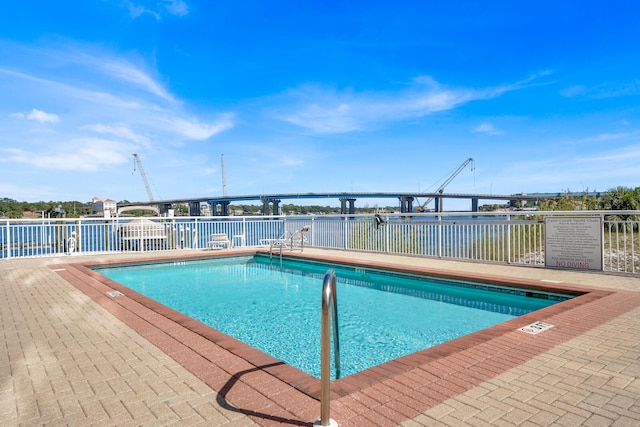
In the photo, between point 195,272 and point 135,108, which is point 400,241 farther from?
point 135,108

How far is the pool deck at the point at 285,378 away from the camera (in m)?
1.99

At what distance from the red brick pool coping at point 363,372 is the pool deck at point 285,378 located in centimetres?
1

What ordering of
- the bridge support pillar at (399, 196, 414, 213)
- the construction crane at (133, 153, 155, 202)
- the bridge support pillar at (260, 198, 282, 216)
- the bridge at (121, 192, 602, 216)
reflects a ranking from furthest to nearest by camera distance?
the construction crane at (133, 153, 155, 202), the bridge support pillar at (260, 198, 282, 216), the bridge support pillar at (399, 196, 414, 213), the bridge at (121, 192, 602, 216)

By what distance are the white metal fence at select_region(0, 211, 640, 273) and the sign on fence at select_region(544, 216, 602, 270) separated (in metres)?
0.16

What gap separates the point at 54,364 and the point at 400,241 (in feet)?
28.0

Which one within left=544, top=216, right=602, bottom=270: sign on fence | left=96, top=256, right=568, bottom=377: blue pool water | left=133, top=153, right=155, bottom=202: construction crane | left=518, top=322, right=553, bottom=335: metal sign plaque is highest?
left=133, top=153, right=155, bottom=202: construction crane

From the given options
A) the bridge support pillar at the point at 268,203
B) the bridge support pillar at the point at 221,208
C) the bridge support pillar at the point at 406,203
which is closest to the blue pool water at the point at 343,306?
the bridge support pillar at the point at 406,203

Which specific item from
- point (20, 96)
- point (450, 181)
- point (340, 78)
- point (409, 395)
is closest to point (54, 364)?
point (409, 395)

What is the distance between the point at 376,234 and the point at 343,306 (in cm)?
541

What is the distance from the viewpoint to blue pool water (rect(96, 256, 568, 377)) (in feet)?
13.2

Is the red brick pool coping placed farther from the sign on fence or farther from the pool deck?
the sign on fence

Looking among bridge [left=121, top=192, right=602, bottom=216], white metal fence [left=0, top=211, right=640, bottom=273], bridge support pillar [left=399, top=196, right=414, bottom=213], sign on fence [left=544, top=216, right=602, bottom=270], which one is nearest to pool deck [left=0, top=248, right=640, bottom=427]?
sign on fence [left=544, top=216, right=602, bottom=270]

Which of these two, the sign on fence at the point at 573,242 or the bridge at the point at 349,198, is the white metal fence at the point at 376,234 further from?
the bridge at the point at 349,198

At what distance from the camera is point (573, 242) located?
7059 mm
